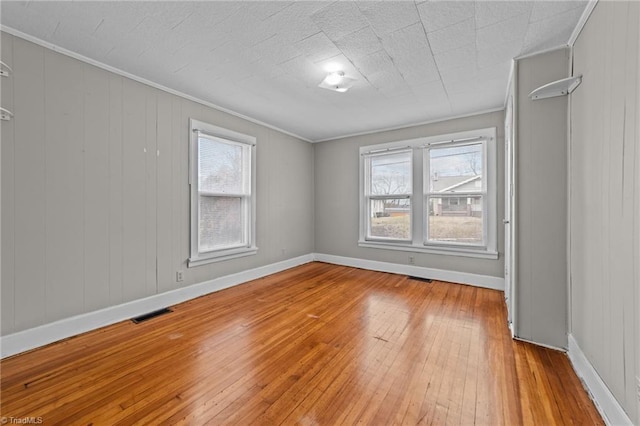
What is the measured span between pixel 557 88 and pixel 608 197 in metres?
1.11

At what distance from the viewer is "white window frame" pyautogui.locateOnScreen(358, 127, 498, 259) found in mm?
3852

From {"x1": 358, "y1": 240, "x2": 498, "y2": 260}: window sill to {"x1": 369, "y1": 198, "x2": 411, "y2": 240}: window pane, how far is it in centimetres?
15

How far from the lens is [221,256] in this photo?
12.4ft

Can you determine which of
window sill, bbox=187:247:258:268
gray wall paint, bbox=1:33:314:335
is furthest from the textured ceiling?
window sill, bbox=187:247:258:268

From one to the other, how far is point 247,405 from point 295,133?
14.6ft

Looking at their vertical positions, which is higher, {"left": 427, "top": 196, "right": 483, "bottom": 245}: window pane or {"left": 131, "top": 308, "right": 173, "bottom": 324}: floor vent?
{"left": 427, "top": 196, "right": 483, "bottom": 245}: window pane

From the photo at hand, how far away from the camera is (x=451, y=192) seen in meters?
4.16

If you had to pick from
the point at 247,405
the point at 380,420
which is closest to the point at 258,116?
the point at 247,405

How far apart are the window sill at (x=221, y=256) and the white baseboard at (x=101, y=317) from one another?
0.27 meters

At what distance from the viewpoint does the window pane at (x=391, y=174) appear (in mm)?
4625

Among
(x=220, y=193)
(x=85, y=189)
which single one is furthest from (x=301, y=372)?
(x=220, y=193)

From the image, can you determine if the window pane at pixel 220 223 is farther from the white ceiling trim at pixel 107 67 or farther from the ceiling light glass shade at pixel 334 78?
the ceiling light glass shade at pixel 334 78

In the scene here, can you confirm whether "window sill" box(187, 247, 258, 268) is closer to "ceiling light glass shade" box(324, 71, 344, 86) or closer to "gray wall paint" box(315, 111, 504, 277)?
"gray wall paint" box(315, 111, 504, 277)

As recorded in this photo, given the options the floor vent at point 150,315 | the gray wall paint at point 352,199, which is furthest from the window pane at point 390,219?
the floor vent at point 150,315
